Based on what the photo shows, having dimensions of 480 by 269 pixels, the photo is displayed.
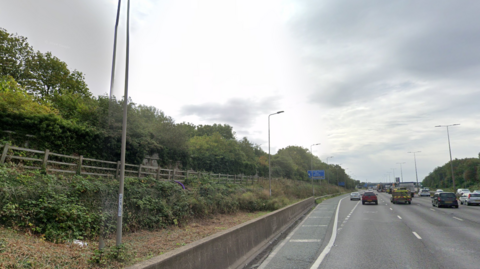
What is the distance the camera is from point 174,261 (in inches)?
197

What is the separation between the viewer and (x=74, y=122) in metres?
23.1

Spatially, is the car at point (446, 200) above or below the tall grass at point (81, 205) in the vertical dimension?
below

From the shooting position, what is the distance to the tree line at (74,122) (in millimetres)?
18766

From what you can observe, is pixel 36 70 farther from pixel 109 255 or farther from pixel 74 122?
pixel 109 255

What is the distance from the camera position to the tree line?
61.6 ft

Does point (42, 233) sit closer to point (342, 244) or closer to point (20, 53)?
point (342, 244)

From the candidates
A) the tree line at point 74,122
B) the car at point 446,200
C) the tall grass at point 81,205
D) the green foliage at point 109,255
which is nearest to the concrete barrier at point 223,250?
the green foliage at point 109,255

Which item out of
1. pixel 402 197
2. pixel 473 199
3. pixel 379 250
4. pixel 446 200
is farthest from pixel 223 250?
pixel 473 199

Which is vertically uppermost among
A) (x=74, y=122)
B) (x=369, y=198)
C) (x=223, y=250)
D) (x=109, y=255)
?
(x=74, y=122)

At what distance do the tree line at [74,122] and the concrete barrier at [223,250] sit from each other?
4.56 meters

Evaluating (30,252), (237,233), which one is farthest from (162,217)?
(30,252)

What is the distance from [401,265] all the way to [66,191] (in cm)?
1154

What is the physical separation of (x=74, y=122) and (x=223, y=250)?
20322 millimetres

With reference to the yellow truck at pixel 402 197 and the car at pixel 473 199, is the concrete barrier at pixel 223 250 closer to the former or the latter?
the yellow truck at pixel 402 197
